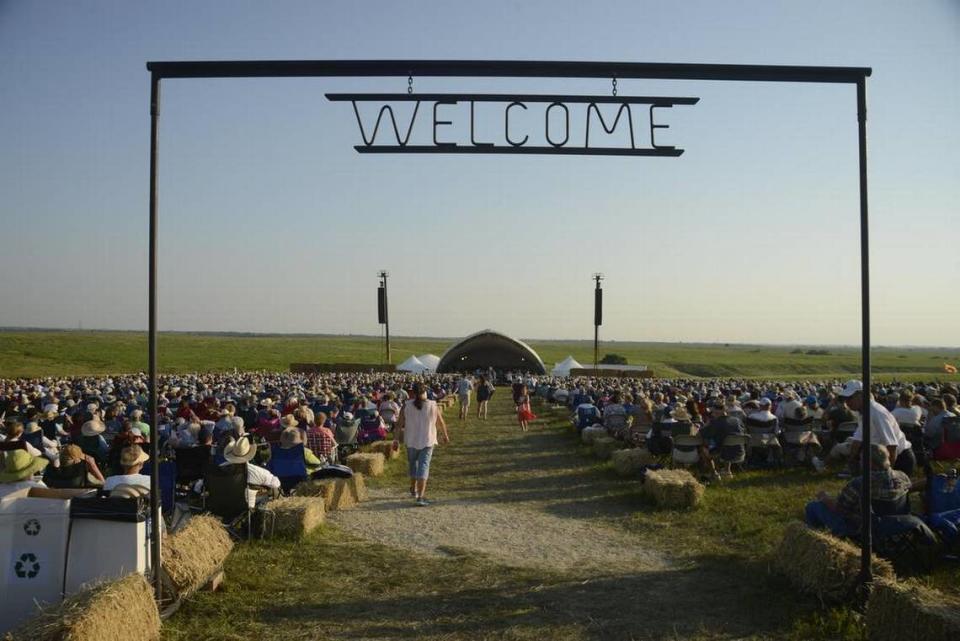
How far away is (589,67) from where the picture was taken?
5367 millimetres

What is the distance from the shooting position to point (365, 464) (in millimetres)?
11211

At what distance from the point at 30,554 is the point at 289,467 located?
4365 millimetres

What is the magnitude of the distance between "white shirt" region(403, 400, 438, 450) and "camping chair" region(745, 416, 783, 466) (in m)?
5.06

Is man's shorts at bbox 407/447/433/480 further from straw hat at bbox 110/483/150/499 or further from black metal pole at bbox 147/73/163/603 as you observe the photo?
black metal pole at bbox 147/73/163/603

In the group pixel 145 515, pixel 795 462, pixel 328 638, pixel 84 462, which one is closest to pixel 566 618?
pixel 328 638

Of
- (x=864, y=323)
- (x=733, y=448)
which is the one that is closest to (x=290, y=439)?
(x=733, y=448)

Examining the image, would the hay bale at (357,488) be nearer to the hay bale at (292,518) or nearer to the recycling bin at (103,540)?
the hay bale at (292,518)

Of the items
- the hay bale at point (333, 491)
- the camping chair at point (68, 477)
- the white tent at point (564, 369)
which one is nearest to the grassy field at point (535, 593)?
the hay bale at point (333, 491)

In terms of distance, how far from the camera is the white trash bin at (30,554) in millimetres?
4859

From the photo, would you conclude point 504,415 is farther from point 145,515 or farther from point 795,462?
point 145,515

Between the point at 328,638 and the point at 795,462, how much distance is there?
9135mm

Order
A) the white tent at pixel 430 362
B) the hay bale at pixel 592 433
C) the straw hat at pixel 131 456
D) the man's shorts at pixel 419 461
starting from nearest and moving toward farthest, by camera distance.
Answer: the straw hat at pixel 131 456 < the man's shorts at pixel 419 461 < the hay bale at pixel 592 433 < the white tent at pixel 430 362

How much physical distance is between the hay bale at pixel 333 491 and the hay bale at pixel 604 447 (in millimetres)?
Result: 5195

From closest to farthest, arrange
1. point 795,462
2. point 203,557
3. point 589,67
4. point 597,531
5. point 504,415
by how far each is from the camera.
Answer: point 589,67 → point 203,557 → point 597,531 → point 795,462 → point 504,415
